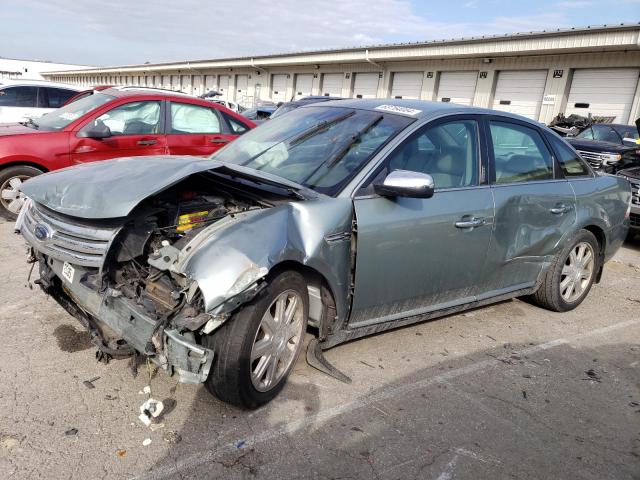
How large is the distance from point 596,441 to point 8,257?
5338mm

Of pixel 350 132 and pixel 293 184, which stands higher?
pixel 350 132

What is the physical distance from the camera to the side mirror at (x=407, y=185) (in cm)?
305

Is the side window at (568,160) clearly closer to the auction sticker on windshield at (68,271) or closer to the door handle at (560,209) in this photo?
the door handle at (560,209)

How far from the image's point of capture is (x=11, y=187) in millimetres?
6410

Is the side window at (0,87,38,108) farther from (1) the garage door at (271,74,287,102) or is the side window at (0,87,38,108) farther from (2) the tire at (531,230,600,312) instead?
(1) the garage door at (271,74,287,102)

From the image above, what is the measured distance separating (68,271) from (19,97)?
908 centimetres

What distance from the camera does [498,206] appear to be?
12.6ft

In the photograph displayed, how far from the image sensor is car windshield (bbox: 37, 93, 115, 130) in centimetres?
666

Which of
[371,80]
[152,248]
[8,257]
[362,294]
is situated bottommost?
[8,257]

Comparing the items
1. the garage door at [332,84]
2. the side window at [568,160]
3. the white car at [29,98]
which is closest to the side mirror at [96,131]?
the white car at [29,98]

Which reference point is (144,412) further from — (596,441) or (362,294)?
(596,441)

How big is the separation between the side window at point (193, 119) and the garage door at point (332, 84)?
21.5 metres

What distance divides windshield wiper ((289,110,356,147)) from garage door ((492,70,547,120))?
17.1 meters

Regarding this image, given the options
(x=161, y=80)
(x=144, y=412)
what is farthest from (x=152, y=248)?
(x=161, y=80)
